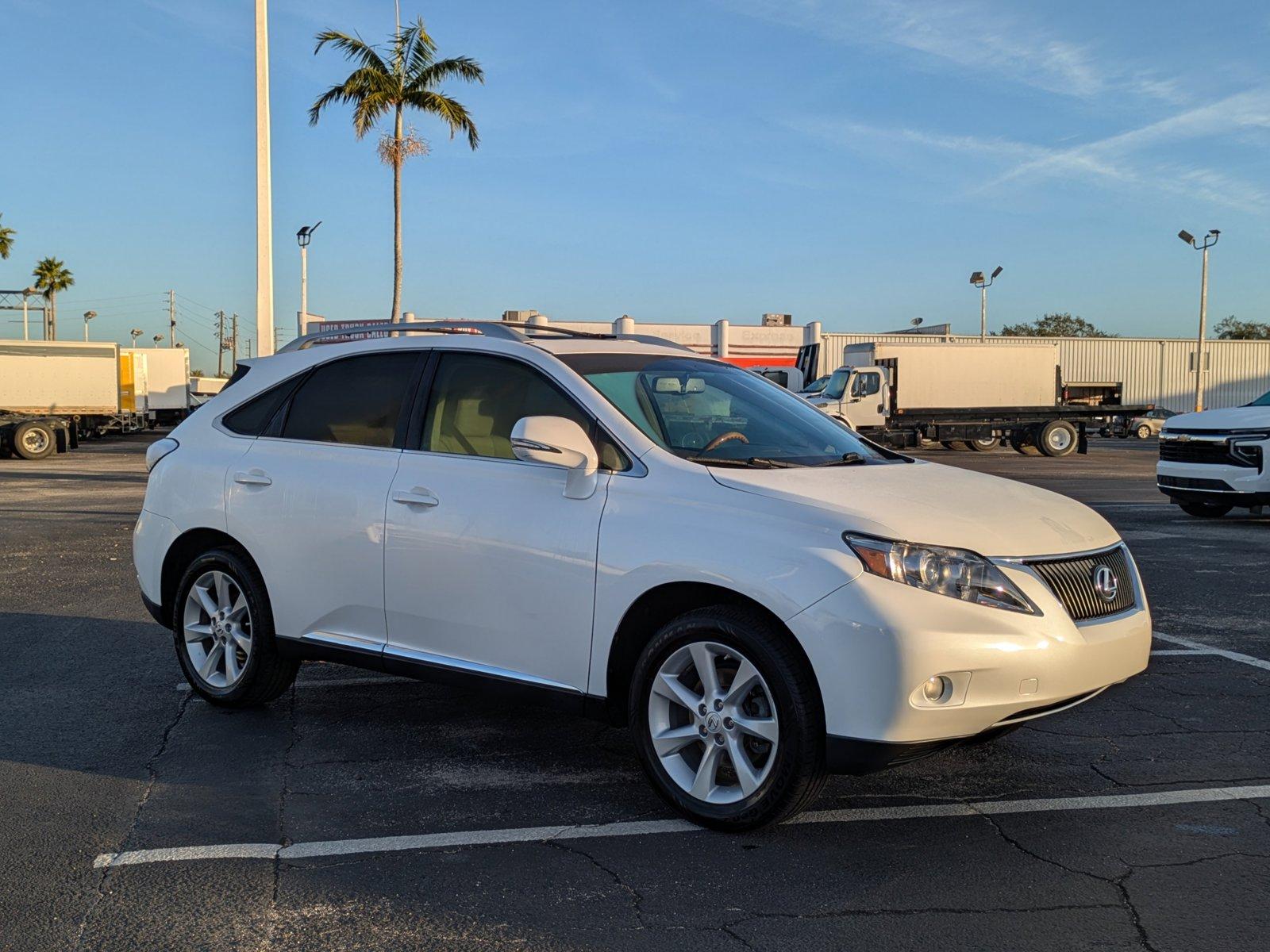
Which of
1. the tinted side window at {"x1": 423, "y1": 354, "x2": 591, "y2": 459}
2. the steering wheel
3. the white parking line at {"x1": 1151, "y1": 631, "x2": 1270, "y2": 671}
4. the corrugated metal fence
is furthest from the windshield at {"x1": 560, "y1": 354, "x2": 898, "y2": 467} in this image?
the corrugated metal fence

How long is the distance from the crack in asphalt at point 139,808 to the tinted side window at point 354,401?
1.44 meters

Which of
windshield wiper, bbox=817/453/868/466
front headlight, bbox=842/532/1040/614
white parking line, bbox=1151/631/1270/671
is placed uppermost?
windshield wiper, bbox=817/453/868/466

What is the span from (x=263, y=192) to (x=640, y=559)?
13.4 meters

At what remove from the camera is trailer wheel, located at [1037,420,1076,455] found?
1410 inches

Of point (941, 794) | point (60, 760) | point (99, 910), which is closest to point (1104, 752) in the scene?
point (941, 794)

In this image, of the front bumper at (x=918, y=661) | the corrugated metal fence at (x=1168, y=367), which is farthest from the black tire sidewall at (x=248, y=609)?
the corrugated metal fence at (x=1168, y=367)

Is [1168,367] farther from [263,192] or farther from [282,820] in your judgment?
[282,820]

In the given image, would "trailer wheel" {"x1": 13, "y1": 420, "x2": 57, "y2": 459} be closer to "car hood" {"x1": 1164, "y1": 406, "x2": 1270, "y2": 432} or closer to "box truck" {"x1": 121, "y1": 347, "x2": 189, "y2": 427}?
"box truck" {"x1": 121, "y1": 347, "x2": 189, "y2": 427}

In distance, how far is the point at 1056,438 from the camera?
35.9m

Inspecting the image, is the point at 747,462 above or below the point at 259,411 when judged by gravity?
below

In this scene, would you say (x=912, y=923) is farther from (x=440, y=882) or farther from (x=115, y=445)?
(x=115, y=445)

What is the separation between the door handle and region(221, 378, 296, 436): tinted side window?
1130mm

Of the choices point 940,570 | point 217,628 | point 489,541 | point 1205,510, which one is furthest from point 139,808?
point 1205,510

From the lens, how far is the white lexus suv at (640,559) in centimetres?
390
